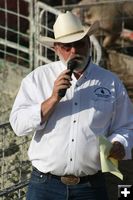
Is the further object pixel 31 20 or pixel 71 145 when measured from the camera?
pixel 31 20

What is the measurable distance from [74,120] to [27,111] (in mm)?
268

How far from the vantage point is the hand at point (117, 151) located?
13.6 ft

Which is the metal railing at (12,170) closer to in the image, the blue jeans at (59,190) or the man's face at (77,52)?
the blue jeans at (59,190)

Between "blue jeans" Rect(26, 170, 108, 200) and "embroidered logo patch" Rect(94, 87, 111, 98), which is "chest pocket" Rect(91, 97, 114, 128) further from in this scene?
"blue jeans" Rect(26, 170, 108, 200)

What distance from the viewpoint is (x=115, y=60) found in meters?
9.75

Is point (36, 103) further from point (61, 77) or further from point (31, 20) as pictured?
point (31, 20)

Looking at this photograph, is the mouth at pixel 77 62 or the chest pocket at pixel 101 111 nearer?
the mouth at pixel 77 62

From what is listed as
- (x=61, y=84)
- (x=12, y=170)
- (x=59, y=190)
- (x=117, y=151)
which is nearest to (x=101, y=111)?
(x=117, y=151)

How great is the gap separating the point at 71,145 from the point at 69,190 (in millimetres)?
256

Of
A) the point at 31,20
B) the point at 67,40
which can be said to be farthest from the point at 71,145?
the point at 31,20

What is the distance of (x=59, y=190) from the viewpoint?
416cm

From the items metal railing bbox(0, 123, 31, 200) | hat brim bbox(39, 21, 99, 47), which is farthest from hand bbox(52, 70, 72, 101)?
metal railing bbox(0, 123, 31, 200)

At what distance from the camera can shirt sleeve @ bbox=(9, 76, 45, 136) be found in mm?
4098

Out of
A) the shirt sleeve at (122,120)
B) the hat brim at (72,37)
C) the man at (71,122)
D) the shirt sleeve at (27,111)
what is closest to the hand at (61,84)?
the man at (71,122)
